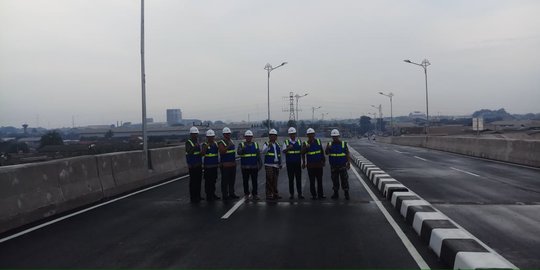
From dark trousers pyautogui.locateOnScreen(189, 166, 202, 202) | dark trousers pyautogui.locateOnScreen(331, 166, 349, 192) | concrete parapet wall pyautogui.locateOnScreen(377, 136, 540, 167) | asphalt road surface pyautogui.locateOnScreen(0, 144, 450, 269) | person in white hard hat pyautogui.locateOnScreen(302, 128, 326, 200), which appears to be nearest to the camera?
asphalt road surface pyautogui.locateOnScreen(0, 144, 450, 269)

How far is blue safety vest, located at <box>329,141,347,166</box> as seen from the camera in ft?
40.7

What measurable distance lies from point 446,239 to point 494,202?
18.5 feet

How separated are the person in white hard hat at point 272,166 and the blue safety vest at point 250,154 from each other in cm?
22

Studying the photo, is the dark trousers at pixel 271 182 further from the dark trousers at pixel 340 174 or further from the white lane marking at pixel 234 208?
the dark trousers at pixel 340 174

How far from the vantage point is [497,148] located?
26.3m

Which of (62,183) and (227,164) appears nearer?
(62,183)

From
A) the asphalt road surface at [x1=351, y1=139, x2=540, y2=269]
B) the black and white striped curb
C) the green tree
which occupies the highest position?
the green tree

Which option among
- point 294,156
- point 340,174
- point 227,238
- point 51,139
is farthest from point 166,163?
point 227,238

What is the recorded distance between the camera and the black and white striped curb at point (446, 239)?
5352 millimetres

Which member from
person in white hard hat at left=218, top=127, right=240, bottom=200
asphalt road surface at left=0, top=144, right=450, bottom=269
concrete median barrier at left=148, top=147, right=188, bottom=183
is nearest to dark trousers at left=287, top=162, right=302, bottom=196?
asphalt road surface at left=0, top=144, right=450, bottom=269

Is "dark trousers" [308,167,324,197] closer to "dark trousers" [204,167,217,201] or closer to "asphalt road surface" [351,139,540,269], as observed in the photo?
"dark trousers" [204,167,217,201]

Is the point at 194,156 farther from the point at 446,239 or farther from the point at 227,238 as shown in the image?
the point at 446,239

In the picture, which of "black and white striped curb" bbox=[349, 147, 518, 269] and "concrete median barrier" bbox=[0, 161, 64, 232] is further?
"concrete median barrier" bbox=[0, 161, 64, 232]

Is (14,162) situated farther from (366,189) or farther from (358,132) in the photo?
(358,132)
